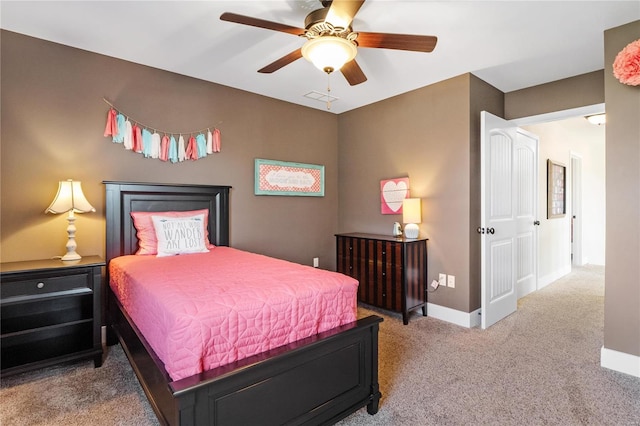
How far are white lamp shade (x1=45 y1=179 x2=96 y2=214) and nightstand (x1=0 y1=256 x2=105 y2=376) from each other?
15.7 inches

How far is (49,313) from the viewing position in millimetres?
2514

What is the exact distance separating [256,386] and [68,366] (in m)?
1.90

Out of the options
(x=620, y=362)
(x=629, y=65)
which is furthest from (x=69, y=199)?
(x=620, y=362)

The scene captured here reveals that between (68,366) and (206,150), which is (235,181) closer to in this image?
(206,150)

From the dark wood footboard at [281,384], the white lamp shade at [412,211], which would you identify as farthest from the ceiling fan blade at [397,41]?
the white lamp shade at [412,211]

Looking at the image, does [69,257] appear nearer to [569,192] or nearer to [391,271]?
[391,271]

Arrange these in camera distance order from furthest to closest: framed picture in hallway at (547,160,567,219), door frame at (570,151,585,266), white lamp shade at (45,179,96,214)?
door frame at (570,151,585,266)
framed picture in hallway at (547,160,567,219)
white lamp shade at (45,179,96,214)

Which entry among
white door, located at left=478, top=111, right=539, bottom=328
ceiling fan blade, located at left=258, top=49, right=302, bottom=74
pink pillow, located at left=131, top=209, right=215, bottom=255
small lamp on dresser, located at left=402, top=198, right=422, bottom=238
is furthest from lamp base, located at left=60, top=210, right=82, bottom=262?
white door, located at left=478, top=111, right=539, bottom=328

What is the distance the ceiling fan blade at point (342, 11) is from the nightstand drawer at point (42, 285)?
2430 mm

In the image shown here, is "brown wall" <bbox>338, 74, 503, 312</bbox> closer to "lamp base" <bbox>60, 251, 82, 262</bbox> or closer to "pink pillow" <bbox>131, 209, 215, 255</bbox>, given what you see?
"pink pillow" <bbox>131, 209, 215, 255</bbox>

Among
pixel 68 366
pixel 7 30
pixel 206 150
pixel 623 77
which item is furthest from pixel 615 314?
pixel 7 30

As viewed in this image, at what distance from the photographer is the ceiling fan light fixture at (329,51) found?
1.91 metres

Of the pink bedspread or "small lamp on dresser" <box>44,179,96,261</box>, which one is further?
"small lamp on dresser" <box>44,179,96,261</box>

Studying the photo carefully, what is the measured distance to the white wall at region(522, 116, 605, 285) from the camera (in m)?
4.87
